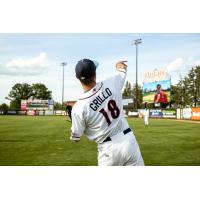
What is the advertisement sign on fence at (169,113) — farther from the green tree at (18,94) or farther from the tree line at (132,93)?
the green tree at (18,94)

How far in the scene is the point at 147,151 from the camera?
26.3 feet

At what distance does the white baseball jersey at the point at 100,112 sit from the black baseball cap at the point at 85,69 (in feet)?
0.46

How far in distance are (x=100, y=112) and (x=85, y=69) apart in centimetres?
42

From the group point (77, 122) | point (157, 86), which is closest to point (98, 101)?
point (77, 122)

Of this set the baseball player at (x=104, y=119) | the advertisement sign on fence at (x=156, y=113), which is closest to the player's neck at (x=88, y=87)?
the baseball player at (x=104, y=119)

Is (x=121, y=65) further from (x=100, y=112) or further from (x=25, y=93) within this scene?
(x=25, y=93)

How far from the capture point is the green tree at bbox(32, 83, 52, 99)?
45.5 m

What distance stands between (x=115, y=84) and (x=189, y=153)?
17.0 feet

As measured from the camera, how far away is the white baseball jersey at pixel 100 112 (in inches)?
121
